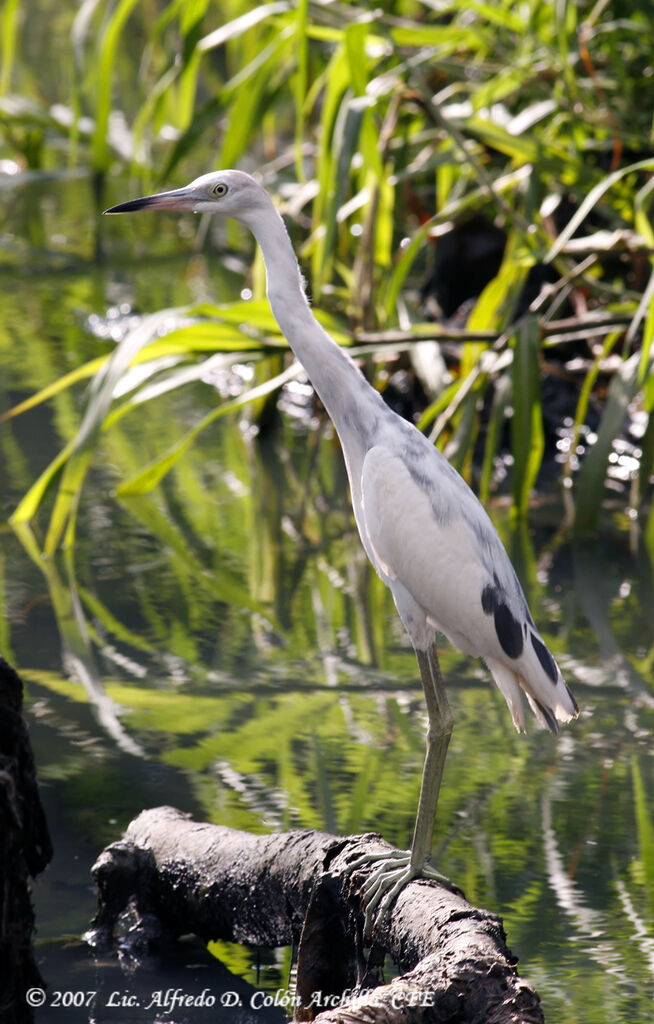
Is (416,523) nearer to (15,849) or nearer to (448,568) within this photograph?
(448,568)

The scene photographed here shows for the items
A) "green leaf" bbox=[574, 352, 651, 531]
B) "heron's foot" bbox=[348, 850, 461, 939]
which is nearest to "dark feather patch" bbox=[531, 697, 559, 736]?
"heron's foot" bbox=[348, 850, 461, 939]

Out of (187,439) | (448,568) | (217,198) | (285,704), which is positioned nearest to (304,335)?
(217,198)

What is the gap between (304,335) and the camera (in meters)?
2.11

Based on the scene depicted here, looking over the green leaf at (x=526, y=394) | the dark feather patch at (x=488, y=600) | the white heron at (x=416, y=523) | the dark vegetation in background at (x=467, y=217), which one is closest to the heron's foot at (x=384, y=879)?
the white heron at (x=416, y=523)

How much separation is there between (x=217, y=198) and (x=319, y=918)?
3.51 feet

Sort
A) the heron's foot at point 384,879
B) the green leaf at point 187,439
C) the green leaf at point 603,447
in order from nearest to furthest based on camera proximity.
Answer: the heron's foot at point 384,879
the green leaf at point 187,439
the green leaf at point 603,447

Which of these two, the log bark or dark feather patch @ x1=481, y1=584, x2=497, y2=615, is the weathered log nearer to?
the log bark

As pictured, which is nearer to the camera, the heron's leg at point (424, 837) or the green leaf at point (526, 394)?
the heron's leg at point (424, 837)

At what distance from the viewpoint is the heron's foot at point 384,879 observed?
188 centimetres

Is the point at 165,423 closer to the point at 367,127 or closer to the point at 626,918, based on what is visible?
the point at 367,127

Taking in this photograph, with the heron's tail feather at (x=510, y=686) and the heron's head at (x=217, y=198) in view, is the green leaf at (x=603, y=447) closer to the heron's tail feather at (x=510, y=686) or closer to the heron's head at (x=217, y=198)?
the heron's tail feather at (x=510, y=686)

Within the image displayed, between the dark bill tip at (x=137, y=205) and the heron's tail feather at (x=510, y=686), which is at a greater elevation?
the dark bill tip at (x=137, y=205)

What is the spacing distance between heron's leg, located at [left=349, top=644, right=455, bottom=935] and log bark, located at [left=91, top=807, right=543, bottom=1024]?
18mm

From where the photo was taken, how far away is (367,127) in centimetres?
384
